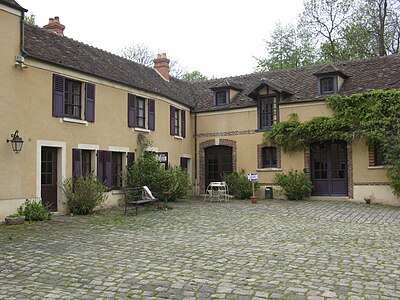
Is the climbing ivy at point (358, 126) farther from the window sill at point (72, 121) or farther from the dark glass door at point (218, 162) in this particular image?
the window sill at point (72, 121)

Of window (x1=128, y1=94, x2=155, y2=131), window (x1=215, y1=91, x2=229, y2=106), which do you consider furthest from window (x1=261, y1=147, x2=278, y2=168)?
window (x1=128, y1=94, x2=155, y2=131)

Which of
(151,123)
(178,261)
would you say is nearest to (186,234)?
(178,261)

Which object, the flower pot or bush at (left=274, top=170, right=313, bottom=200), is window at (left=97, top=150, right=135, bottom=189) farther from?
bush at (left=274, top=170, right=313, bottom=200)

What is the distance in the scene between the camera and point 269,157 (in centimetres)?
2062

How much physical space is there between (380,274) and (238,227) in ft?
16.4

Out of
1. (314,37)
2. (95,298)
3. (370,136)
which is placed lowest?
(95,298)

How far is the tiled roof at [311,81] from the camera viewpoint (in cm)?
1883

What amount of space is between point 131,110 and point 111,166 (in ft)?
8.51

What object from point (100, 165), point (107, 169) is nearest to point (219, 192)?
point (107, 169)

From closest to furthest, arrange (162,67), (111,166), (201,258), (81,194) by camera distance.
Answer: (201,258)
(81,194)
(111,166)
(162,67)

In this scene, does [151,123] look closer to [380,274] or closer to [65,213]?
[65,213]

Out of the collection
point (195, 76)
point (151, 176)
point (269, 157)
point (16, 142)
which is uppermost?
point (195, 76)

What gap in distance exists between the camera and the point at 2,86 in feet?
38.9

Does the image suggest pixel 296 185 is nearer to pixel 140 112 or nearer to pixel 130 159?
pixel 130 159
